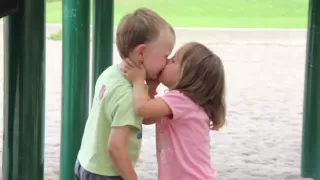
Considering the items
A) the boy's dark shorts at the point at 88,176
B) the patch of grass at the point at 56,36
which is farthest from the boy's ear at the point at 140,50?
the patch of grass at the point at 56,36

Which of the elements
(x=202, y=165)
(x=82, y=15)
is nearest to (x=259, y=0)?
(x=82, y=15)

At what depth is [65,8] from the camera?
374 centimetres

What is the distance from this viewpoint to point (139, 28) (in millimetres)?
2375

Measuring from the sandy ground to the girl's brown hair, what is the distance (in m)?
2.03

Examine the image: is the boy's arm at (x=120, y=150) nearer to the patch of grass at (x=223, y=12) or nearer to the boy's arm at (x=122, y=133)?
the boy's arm at (x=122, y=133)

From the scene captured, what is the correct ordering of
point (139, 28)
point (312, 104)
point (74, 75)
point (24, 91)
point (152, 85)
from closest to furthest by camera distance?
1. point (139, 28)
2. point (152, 85)
3. point (24, 91)
4. point (74, 75)
5. point (312, 104)

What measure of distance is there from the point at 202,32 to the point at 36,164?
12.0 metres

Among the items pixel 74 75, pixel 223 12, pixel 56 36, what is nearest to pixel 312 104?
pixel 74 75

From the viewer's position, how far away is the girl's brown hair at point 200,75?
8.05 ft

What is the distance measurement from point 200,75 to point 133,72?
235 millimetres

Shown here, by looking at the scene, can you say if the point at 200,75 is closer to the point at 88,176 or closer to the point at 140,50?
the point at 140,50

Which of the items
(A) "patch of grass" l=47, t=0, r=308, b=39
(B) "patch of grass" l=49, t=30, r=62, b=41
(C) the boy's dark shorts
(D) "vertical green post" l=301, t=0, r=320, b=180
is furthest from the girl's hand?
(A) "patch of grass" l=47, t=0, r=308, b=39

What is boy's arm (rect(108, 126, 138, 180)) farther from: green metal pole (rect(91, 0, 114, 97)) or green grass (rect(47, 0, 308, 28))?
green grass (rect(47, 0, 308, 28))

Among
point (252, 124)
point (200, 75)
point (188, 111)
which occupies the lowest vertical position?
point (252, 124)
